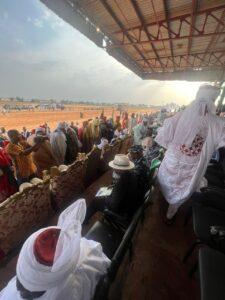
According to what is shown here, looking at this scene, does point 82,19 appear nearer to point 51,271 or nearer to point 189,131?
point 189,131

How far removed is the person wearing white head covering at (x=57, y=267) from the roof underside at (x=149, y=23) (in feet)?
14.5

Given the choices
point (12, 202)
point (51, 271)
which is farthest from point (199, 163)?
point (12, 202)

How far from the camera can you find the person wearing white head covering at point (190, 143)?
2.23 meters

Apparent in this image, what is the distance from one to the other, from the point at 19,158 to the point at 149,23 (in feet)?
17.0

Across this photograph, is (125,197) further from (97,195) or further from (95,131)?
(95,131)

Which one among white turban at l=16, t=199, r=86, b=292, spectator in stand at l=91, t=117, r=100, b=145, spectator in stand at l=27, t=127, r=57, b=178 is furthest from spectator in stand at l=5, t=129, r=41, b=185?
spectator in stand at l=91, t=117, r=100, b=145

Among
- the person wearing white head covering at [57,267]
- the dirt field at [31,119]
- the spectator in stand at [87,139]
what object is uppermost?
the person wearing white head covering at [57,267]

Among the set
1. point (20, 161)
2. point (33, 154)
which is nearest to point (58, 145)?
point (33, 154)

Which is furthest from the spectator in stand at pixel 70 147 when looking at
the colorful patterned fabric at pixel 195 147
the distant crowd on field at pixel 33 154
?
the colorful patterned fabric at pixel 195 147

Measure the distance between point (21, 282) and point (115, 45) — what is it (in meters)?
7.27

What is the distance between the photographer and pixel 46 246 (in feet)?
2.77

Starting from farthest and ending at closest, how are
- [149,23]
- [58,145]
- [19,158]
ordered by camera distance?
1. [149,23]
2. [58,145]
3. [19,158]

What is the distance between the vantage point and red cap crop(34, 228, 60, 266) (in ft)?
2.61

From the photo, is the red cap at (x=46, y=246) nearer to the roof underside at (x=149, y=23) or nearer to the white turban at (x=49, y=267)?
the white turban at (x=49, y=267)
